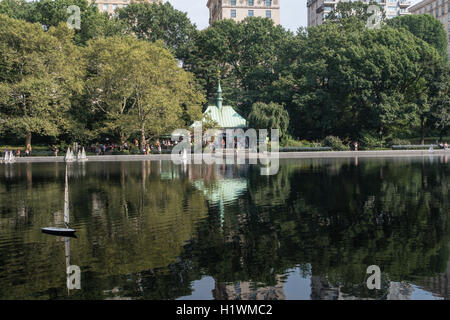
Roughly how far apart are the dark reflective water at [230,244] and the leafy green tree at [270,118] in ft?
122

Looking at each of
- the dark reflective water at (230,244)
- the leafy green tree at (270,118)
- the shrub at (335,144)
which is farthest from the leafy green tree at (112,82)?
the dark reflective water at (230,244)

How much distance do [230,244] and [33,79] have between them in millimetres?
45182

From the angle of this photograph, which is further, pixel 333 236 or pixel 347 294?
pixel 333 236

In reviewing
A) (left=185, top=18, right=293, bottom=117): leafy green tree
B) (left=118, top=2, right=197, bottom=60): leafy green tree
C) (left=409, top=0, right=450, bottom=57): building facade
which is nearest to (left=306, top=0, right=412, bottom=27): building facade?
(left=409, top=0, right=450, bottom=57): building facade

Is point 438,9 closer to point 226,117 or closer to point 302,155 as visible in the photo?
point 226,117

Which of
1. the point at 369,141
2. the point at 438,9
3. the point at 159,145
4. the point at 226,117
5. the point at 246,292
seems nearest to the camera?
the point at 246,292

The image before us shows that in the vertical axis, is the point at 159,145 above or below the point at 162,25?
below

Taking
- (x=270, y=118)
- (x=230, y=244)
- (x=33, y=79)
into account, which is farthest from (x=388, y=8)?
(x=230, y=244)

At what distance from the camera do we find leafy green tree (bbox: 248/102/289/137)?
57.5m

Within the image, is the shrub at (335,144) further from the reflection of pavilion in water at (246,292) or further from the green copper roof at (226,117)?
the reflection of pavilion in water at (246,292)

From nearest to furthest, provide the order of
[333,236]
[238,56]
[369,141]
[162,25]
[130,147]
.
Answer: [333,236], [130,147], [369,141], [162,25], [238,56]

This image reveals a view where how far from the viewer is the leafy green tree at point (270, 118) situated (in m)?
57.5

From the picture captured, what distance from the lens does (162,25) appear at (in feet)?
250
